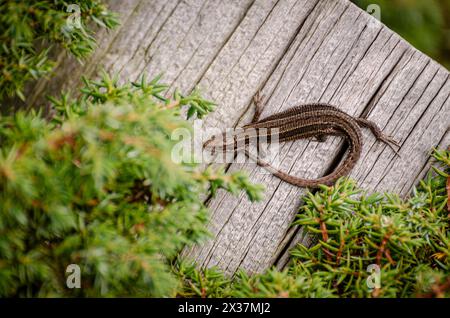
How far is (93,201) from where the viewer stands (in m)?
1.80

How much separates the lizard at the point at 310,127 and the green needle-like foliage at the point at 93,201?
1.27 m

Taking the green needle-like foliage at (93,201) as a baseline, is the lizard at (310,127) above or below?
above

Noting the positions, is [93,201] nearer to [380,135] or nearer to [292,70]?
[292,70]

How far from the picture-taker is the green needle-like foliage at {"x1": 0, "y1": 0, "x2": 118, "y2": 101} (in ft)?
7.24

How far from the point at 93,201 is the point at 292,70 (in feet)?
6.94

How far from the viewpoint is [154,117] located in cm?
181

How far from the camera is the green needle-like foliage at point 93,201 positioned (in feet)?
5.37

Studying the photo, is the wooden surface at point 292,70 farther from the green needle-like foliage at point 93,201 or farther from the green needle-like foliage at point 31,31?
the green needle-like foliage at point 93,201

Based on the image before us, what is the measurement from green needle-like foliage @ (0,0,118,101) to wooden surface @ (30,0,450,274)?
2.52 feet

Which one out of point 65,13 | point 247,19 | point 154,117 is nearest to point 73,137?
point 154,117

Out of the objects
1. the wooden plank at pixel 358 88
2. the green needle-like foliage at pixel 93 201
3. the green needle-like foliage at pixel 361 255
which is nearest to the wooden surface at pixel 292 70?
the wooden plank at pixel 358 88

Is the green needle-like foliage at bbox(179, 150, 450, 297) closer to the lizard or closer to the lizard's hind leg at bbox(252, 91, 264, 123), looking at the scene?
the lizard

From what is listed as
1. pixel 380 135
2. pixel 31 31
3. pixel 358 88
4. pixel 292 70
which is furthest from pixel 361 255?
pixel 31 31
